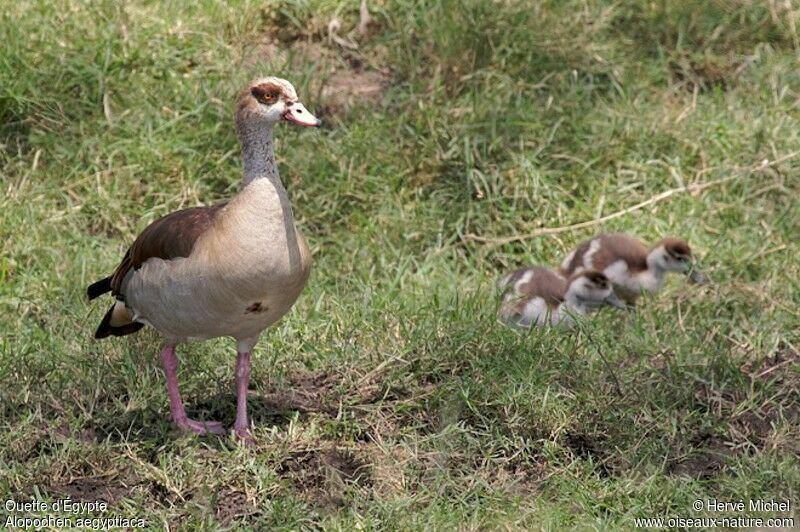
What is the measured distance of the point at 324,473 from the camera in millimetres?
4918

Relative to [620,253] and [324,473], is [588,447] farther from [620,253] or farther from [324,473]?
[620,253]

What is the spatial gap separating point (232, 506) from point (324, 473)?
1.24 feet

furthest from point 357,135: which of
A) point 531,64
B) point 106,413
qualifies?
point 106,413

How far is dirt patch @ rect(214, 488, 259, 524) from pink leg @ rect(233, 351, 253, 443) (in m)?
0.30

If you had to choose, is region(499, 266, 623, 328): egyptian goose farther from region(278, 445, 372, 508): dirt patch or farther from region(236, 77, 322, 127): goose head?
region(236, 77, 322, 127): goose head

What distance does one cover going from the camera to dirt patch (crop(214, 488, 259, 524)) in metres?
4.69

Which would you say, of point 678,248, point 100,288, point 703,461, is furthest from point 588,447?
point 100,288

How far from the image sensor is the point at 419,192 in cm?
700

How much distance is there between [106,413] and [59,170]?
7.27ft

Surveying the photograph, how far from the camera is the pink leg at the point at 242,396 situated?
507cm

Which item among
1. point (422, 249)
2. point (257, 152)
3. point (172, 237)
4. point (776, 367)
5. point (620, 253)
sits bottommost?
point (422, 249)

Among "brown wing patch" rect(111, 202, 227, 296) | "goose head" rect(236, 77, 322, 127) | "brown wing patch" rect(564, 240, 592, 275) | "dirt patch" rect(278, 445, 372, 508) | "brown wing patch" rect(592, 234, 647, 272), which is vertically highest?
"goose head" rect(236, 77, 322, 127)

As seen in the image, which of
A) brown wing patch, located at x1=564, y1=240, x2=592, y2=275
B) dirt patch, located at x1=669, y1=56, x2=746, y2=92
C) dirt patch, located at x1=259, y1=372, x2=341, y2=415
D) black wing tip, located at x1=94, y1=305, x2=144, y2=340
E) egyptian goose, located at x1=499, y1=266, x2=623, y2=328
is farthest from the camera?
dirt patch, located at x1=669, y1=56, x2=746, y2=92

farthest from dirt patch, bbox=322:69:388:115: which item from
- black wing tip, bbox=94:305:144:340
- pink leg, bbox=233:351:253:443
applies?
pink leg, bbox=233:351:253:443
